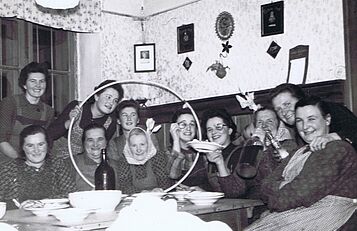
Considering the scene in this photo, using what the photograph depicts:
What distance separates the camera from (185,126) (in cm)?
371

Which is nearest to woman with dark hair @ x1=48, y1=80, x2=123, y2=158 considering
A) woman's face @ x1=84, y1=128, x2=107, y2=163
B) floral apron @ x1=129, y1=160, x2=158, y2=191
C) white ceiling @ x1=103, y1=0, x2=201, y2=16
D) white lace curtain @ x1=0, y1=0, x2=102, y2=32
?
woman's face @ x1=84, y1=128, x2=107, y2=163

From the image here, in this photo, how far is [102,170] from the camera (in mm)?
2889

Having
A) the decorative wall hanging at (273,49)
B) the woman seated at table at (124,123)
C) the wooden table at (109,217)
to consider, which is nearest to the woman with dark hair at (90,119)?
the woman seated at table at (124,123)

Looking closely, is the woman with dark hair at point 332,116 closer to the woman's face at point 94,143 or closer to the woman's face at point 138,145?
the woman's face at point 138,145

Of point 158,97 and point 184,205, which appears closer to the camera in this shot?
point 184,205

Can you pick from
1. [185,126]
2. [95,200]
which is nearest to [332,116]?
[185,126]

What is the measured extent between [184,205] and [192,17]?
112 inches

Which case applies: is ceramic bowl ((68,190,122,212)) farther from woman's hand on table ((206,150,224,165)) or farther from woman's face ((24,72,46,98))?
woman's face ((24,72,46,98))

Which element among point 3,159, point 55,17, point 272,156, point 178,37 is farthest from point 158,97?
point 272,156

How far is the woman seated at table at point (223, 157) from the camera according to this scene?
317cm

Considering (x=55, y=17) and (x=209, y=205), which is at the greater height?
(x=55, y=17)

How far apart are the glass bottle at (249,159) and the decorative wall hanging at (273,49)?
43.8 inches

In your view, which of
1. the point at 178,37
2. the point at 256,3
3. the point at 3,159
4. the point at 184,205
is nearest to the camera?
the point at 184,205

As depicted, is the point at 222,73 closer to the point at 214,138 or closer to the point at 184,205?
the point at 214,138
